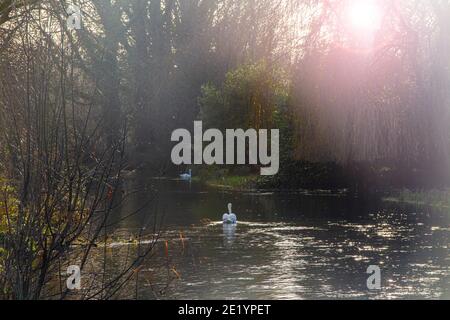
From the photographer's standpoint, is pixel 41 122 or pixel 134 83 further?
pixel 134 83

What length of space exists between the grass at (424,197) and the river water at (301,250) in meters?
1.01

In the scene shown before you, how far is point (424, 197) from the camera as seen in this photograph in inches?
1075

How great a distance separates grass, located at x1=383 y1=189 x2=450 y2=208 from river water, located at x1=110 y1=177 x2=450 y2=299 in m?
1.01

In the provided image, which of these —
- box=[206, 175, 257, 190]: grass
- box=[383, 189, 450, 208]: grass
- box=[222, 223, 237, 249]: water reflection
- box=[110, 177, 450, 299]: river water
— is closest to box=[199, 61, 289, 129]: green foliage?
box=[206, 175, 257, 190]: grass

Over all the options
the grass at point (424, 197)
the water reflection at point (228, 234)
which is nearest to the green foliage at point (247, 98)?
the water reflection at point (228, 234)

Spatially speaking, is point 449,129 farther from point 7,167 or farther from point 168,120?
point 168,120

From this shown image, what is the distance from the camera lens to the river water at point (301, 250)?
40.1 ft

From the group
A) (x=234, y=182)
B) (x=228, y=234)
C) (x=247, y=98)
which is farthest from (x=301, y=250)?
(x=234, y=182)

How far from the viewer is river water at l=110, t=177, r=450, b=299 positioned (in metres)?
12.2

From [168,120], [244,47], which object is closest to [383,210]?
[244,47]

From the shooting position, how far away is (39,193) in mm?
5652

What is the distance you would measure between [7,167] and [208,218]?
54.6 ft

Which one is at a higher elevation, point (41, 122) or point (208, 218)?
point (41, 122)

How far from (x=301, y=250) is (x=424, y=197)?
1231 centimetres
